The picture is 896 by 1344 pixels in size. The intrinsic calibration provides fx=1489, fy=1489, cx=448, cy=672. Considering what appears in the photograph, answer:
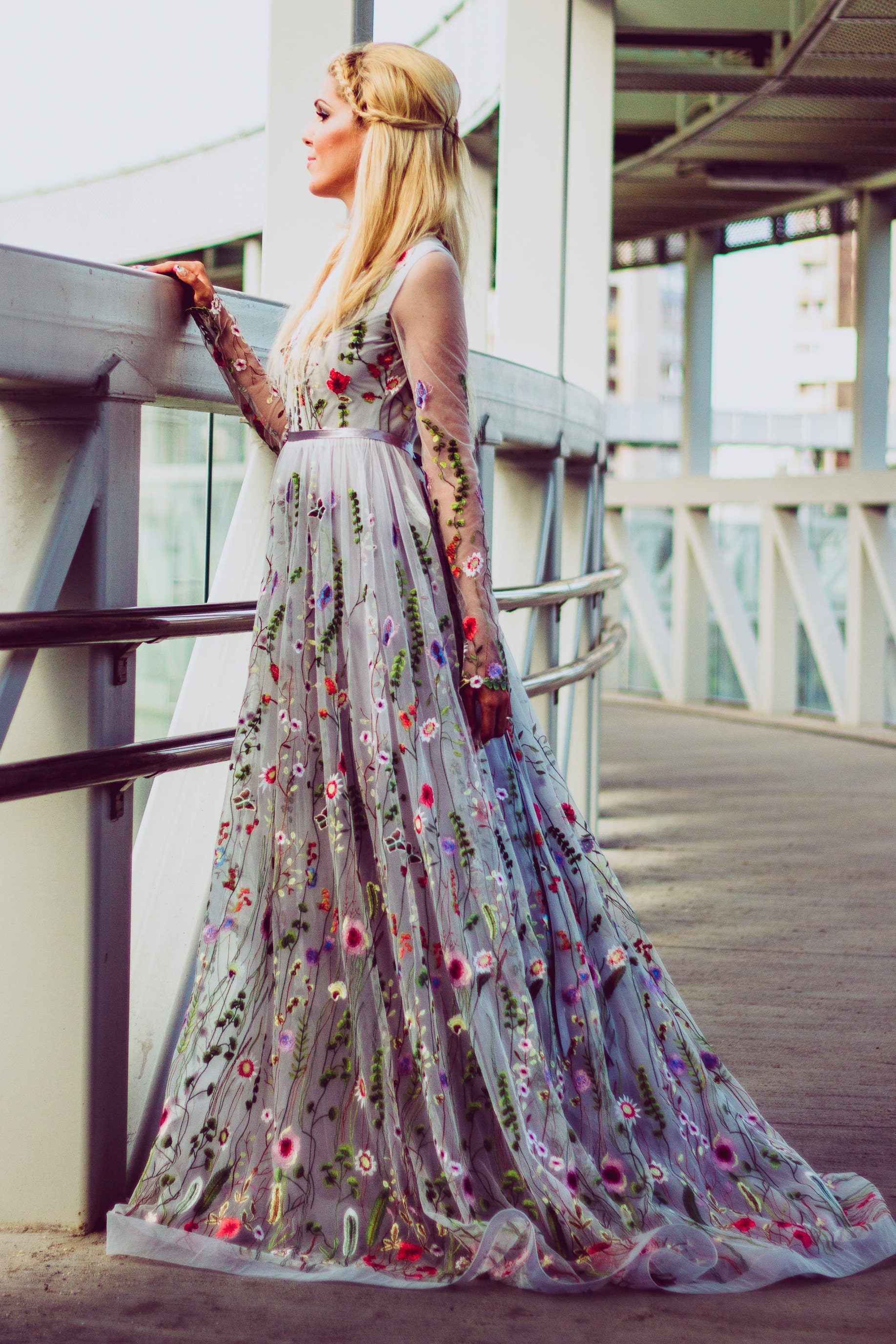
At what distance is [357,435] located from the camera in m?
1.92

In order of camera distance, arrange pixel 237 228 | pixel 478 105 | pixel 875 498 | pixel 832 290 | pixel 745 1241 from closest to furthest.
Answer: pixel 745 1241
pixel 478 105
pixel 237 228
pixel 875 498
pixel 832 290

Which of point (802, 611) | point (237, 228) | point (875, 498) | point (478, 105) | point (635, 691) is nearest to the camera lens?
point (478, 105)

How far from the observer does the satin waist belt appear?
6.31ft

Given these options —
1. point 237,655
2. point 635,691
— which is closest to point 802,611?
point 635,691

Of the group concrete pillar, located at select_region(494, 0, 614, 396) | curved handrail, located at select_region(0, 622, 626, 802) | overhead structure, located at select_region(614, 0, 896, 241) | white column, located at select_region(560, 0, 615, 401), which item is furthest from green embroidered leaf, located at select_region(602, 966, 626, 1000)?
overhead structure, located at select_region(614, 0, 896, 241)

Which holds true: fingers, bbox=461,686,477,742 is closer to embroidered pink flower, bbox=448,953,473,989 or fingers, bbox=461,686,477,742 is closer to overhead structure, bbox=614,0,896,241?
embroidered pink flower, bbox=448,953,473,989

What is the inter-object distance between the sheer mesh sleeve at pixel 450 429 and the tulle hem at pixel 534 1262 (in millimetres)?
703

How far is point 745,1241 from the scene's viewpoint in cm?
189

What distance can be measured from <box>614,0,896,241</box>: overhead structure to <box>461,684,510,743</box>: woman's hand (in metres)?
5.24

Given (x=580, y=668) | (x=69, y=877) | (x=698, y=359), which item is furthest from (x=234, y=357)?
(x=698, y=359)

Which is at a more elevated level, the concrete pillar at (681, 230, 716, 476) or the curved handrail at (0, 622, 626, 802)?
the concrete pillar at (681, 230, 716, 476)

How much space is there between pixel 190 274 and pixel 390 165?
31 centimetres

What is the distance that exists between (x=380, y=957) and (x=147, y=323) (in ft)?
2.87

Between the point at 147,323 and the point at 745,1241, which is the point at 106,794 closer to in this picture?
the point at 147,323
